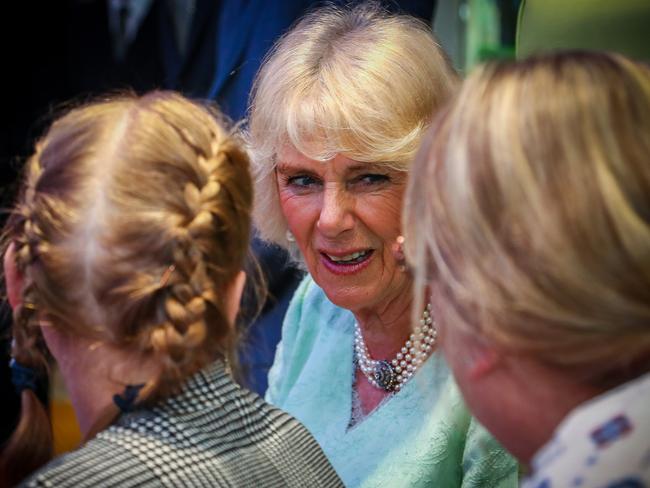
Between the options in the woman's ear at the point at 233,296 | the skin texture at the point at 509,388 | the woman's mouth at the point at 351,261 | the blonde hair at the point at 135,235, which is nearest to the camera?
the skin texture at the point at 509,388

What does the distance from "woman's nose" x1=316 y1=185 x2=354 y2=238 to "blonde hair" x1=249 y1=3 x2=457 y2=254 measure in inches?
3.4

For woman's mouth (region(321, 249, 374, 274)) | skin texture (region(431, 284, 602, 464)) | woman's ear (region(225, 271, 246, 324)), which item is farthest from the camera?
woman's mouth (region(321, 249, 374, 274))

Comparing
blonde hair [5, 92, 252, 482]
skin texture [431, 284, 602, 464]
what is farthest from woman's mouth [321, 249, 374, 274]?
skin texture [431, 284, 602, 464]

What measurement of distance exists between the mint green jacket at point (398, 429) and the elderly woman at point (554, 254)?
718mm

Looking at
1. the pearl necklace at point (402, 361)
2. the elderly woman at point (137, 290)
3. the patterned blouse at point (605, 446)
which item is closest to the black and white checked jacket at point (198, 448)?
the elderly woman at point (137, 290)

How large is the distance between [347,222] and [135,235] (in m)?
0.88

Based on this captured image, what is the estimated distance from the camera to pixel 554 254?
3.37 feet

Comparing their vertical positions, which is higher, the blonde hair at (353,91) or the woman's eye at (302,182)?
the blonde hair at (353,91)

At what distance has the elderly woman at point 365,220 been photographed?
6.34 ft

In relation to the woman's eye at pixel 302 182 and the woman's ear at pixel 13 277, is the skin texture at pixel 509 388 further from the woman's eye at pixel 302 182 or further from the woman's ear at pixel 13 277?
the woman's eye at pixel 302 182

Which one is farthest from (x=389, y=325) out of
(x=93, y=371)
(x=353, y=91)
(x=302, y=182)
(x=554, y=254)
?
(x=554, y=254)

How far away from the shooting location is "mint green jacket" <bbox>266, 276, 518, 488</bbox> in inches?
72.9

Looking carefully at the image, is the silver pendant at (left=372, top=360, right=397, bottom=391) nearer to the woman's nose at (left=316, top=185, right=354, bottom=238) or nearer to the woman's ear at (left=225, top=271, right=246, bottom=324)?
the woman's nose at (left=316, top=185, right=354, bottom=238)

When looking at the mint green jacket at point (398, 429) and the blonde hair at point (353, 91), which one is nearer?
the mint green jacket at point (398, 429)
